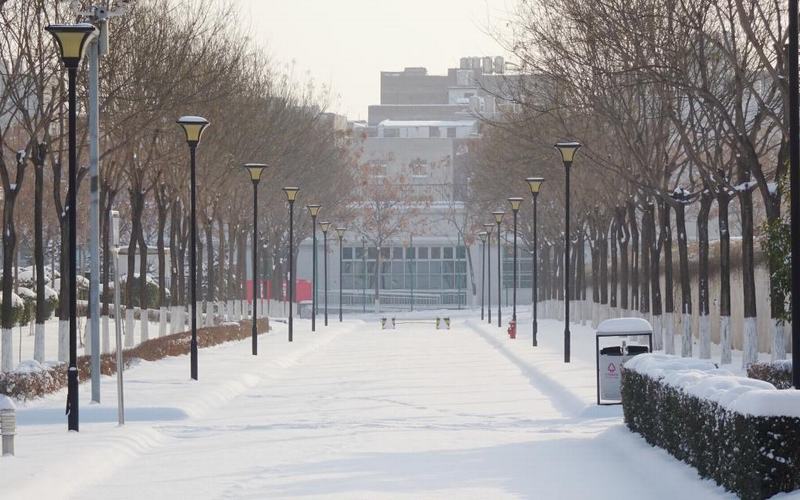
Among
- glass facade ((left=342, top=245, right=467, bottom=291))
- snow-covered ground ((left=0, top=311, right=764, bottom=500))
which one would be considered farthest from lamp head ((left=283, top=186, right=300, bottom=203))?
glass facade ((left=342, top=245, right=467, bottom=291))

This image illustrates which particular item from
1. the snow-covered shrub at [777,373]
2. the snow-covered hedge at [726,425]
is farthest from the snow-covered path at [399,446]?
the snow-covered shrub at [777,373]

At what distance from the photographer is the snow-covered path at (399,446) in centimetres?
1569

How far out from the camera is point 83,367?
30.2 metres

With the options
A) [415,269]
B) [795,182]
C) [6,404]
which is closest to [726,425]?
[795,182]

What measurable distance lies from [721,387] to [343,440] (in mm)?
6551

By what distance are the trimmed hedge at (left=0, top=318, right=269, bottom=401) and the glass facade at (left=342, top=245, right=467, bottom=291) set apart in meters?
78.7

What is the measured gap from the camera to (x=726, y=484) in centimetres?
1454

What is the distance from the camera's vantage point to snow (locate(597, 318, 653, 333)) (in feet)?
82.9

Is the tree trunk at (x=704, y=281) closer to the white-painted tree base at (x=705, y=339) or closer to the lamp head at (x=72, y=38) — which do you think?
the white-painted tree base at (x=705, y=339)

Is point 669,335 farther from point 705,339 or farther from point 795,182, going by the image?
point 795,182

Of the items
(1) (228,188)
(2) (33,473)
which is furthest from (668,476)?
(1) (228,188)

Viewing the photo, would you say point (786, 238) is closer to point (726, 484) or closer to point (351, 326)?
point (726, 484)

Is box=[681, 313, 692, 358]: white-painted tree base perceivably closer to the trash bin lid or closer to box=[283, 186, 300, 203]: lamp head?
the trash bin lid

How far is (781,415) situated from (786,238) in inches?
549
